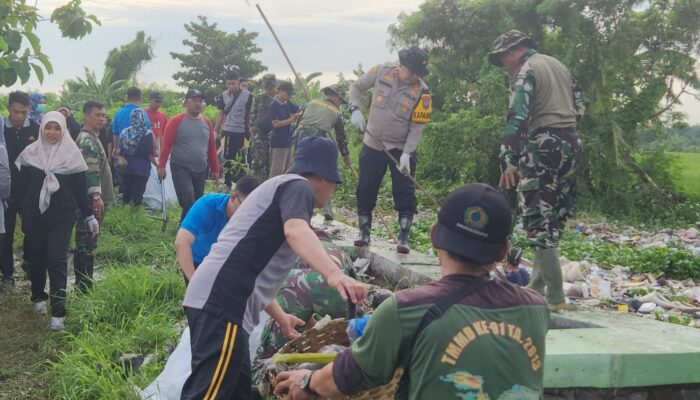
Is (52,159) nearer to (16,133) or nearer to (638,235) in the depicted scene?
(16,133)

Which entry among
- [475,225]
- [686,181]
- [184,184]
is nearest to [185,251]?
[475,225]

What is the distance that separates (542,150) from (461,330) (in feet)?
10.1

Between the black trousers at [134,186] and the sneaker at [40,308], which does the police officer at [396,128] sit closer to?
the sneaker at [40,308]

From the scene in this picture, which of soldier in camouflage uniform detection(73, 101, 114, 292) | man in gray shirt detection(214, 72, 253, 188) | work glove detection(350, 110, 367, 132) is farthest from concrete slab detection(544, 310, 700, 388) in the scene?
man in gray shirt detection(214, 72, 253, 188)

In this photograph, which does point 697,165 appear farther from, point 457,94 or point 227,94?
point 227,94

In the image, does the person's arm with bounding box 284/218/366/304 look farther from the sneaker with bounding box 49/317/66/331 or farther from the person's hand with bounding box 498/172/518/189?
the sneaker with bounding box 49/317/66/331

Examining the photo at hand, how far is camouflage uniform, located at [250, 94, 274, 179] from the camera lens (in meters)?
9.95

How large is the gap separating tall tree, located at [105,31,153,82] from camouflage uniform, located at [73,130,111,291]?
984 inches

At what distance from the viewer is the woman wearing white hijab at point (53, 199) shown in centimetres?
554

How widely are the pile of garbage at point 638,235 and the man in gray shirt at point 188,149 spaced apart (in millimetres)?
5056

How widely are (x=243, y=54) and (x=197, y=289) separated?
28.6 m

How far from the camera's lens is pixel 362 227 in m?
6.57

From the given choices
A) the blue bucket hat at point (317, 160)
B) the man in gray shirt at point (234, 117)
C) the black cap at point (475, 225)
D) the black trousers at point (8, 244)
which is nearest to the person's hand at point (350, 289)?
the black cap at point (475, 225)

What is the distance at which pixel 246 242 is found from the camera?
111 inches
